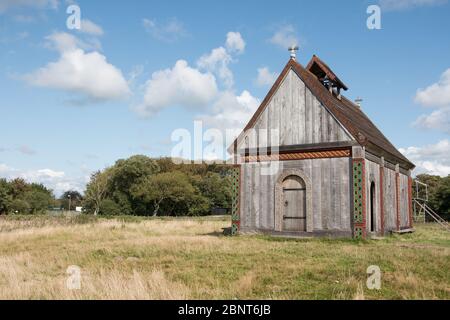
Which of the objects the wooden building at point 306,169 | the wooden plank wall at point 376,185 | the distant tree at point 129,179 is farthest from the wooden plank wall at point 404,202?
the distant tree at point 129,179

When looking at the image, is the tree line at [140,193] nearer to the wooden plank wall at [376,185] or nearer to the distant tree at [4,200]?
the distant tree at [4,200]

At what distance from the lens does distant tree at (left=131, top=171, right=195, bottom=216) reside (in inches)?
2825

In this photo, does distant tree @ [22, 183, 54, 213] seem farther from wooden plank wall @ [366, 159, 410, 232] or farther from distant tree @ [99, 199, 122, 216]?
wooden plank wall @ [366, 159, 410, 232]

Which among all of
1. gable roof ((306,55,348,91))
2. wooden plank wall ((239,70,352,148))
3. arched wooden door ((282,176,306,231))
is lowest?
arched wooden door ((282,176,306,231))

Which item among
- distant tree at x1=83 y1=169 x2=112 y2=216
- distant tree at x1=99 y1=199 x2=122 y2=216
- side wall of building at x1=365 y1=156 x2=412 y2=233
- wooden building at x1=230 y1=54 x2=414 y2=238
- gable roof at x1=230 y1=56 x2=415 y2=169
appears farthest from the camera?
distant tree at x1=83 y1=169 x2=112 y2=216

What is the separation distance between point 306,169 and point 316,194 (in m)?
1.32

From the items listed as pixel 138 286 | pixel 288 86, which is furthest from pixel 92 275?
pixel 288 86

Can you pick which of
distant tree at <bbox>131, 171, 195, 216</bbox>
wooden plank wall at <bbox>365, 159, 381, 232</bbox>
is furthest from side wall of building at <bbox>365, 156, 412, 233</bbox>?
distant tree at <bbox>131, 171, 195, 216</bbox>

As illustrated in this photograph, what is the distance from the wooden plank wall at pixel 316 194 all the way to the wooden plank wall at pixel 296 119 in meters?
1.14

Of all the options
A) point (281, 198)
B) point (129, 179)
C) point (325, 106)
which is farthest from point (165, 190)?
point (325, 106)

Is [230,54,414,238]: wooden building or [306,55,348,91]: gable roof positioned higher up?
[306,55,348,91]: gable roof

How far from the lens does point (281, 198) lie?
2064 centimetres

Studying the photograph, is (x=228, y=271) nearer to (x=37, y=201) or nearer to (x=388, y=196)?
(x=388, y=196)

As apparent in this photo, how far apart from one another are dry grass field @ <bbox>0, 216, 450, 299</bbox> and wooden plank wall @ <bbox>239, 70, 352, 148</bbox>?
5.17 m
